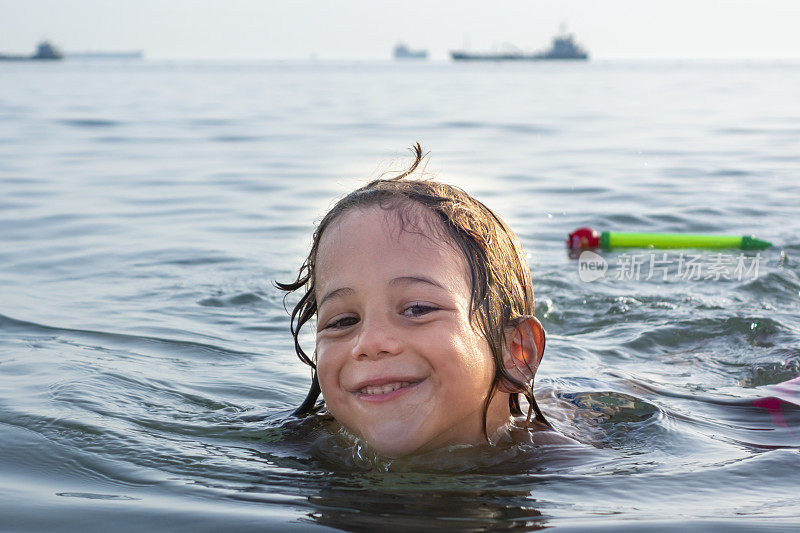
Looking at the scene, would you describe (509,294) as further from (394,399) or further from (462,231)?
(394,399)

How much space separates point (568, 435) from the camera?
3.13 metres

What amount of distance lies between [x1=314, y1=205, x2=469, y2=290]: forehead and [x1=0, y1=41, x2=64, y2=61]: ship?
10378cm

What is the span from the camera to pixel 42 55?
325 ft

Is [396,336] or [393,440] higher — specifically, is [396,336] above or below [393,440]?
above

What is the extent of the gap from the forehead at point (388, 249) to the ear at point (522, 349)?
27cm

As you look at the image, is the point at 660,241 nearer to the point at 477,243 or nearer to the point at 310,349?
the point at 310,349

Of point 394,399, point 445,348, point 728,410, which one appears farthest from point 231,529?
point 728,410

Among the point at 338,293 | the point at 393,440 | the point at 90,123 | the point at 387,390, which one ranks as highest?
the point at 90,123

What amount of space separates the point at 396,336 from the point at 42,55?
106 metres

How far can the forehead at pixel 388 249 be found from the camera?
2566 mm

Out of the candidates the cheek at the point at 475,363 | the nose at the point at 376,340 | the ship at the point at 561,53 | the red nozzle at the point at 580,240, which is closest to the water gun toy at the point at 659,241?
the red nozzle at the point at 580,240
